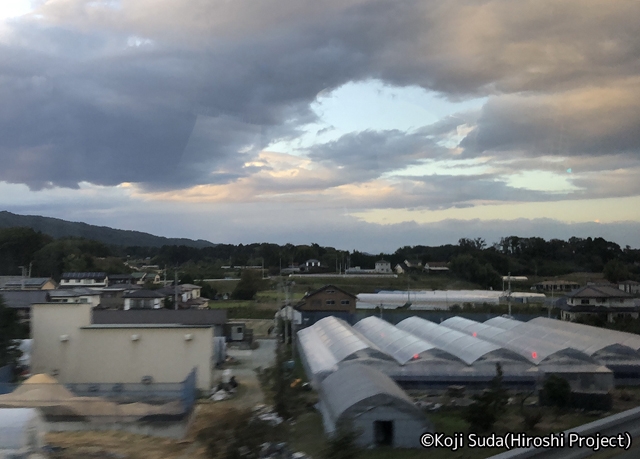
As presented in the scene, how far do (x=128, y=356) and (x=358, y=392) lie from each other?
4.75 m

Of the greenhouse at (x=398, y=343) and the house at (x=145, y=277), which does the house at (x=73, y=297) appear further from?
the greenhouse at (x=398, y=343)

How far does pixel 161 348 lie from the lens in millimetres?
8906

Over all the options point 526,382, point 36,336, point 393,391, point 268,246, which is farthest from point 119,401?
point 268,246

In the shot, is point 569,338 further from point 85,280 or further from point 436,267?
point 85,280

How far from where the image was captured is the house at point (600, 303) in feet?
48.7

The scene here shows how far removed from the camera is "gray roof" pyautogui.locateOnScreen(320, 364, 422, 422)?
17.8 feet

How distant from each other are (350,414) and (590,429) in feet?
10.3

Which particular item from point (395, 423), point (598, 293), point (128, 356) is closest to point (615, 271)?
point (598, 293)

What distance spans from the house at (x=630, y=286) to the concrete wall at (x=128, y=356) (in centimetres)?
1366

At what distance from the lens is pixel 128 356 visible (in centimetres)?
891

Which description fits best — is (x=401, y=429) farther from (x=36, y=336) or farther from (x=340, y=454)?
(x=36, y=336)

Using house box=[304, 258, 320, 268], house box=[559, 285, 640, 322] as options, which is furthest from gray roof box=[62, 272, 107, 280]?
house box=[559, 285, 640, 322]

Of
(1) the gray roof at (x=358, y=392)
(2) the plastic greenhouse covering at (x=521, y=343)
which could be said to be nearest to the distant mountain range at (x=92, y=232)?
(2) the plastic greenhouse covering at (x=521, y=343)

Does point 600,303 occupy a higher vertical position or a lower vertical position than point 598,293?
lower
